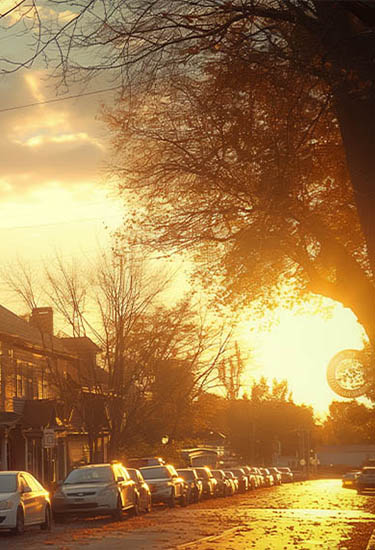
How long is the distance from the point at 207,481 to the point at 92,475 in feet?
60.3

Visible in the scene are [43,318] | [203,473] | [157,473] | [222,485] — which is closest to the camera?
[157,473]

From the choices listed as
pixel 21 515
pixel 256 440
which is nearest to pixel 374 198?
pixel 21 515

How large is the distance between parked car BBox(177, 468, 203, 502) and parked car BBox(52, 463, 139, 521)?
491 inches

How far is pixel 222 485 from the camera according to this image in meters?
51.6

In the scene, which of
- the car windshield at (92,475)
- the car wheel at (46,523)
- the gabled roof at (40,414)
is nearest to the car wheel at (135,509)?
the car windshield at (92,475)

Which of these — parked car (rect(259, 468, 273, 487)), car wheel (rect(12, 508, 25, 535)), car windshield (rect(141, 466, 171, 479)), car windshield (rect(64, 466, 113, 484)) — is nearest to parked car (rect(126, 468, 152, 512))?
car windshield (rect(64, 466, 113, 484))

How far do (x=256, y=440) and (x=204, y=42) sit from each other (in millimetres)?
100644

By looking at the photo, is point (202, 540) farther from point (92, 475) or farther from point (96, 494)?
point (92, 475)

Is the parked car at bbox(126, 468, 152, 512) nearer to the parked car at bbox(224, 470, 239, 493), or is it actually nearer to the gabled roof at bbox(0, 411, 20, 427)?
the gabled roof at bbox(0, 411, 20, 427)

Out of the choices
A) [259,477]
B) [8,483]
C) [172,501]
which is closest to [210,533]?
[8,483]

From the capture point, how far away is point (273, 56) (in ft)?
38.8

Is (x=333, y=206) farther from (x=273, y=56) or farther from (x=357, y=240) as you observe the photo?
(x=273, y=56)

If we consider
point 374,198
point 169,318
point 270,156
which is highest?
point 169,318

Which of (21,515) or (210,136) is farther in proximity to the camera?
(21,515)
